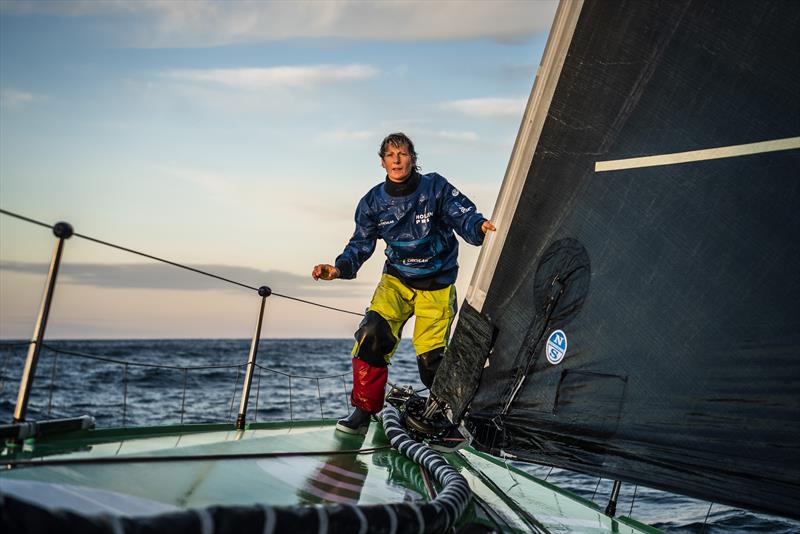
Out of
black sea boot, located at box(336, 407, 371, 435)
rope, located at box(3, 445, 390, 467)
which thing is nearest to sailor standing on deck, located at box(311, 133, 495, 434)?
black sea boot, located at box(336, 407, 371, 435)

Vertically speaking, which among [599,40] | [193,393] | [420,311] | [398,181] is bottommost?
[193,393]

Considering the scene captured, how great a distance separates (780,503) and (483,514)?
125cm

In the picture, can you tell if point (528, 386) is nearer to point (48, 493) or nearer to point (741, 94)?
point (741, 94)

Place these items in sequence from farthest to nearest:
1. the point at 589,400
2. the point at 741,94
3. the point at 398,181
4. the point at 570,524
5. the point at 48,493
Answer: the point at 398,181, the point at 570,524, the point at 589,400, the point at 741,94, the point at 48,493

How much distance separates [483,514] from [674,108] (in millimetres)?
2053

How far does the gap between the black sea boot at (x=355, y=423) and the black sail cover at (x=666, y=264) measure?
121cm

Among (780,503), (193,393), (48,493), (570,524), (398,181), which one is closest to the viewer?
(48,493)

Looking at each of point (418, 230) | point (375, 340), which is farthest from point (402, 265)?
point (375, 340)

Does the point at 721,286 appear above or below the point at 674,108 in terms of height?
below

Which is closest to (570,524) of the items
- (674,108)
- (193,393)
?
(674,108)

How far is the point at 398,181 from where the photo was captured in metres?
5.01

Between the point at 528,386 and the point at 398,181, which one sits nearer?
the point at 528,386

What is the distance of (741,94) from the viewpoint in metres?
3.19

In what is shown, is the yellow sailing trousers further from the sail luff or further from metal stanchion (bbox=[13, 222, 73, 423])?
metal stanchion (bbox=[13, 222, 73, 423])
